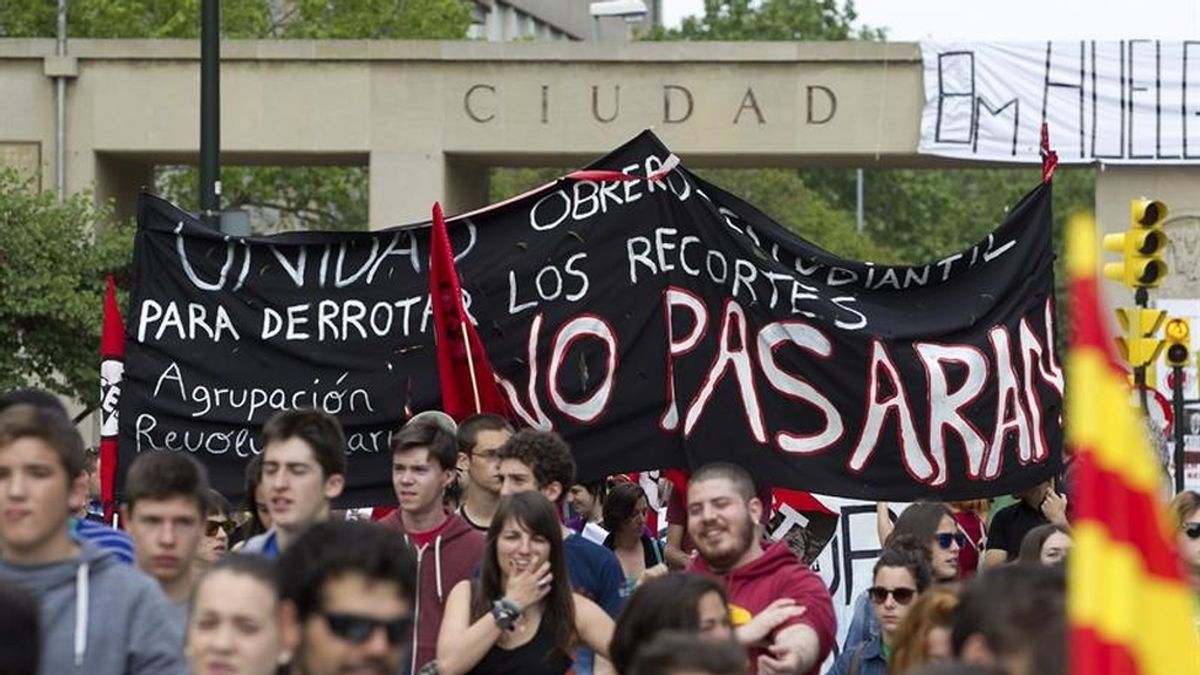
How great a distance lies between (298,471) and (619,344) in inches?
140

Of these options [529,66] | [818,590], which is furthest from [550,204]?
[529,66]

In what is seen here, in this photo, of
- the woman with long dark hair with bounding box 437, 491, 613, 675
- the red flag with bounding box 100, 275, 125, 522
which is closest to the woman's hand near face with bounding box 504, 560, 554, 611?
the woman with long dark hair with bounding box 437, 491, 613, 675

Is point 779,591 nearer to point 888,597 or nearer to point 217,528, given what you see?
point 888,597

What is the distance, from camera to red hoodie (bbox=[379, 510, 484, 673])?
839 centimetres

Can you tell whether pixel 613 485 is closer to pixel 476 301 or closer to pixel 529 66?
pixel 476 301

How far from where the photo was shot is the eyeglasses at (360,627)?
4.91 m

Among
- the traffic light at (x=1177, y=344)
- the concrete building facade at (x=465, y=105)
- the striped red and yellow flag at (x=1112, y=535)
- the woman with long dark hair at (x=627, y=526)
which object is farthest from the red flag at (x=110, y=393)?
the concrete building facade at (x=465, y=105)

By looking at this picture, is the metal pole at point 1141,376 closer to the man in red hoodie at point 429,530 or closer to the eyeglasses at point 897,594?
the eyeglasses at point 897,594

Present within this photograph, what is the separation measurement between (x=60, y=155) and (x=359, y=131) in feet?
11.4

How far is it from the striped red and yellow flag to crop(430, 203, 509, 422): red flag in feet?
24.0

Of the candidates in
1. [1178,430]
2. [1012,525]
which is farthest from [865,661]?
[1178,430]

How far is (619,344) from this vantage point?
1062 cm

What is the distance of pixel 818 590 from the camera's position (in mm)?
7895

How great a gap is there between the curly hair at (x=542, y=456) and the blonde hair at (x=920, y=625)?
240 cm
